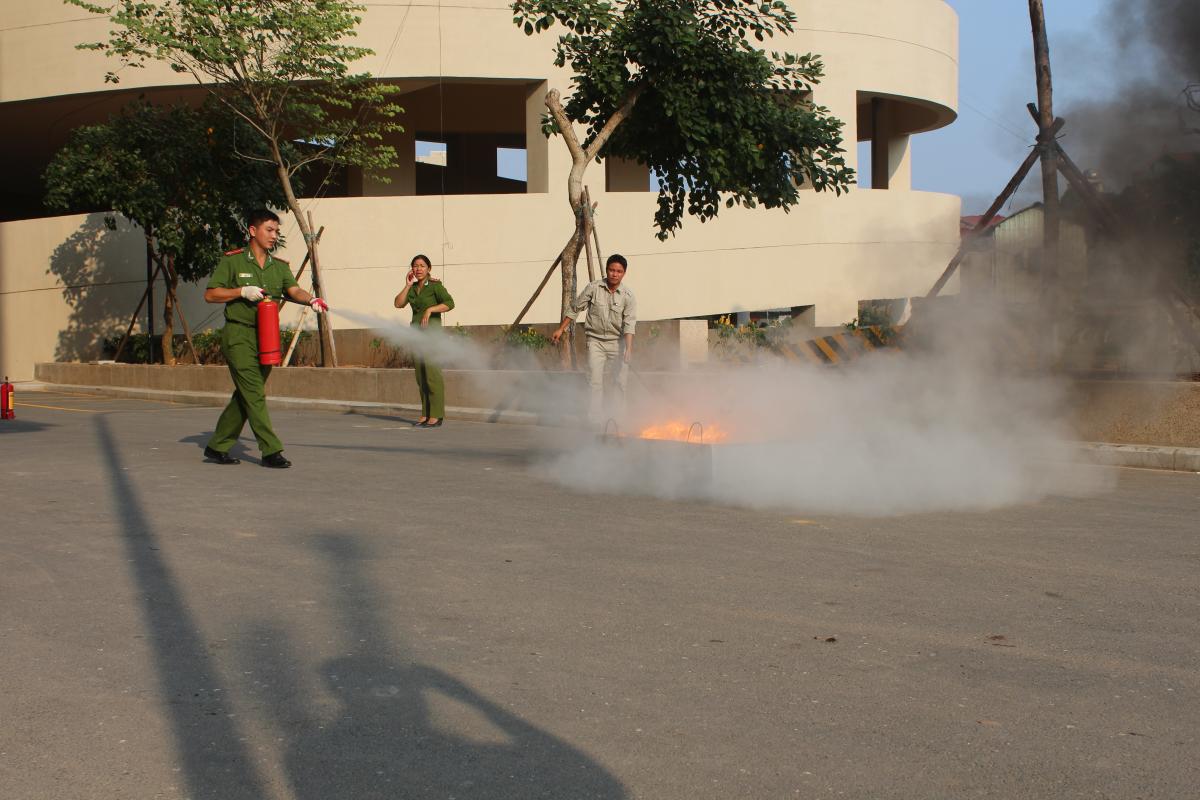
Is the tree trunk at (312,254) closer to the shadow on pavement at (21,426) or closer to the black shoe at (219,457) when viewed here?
the shadow on pavement at (21,426)

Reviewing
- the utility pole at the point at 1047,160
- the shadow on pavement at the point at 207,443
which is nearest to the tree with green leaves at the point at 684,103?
the utility pole at the point at 1047,160

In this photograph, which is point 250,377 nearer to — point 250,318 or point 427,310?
point 250,318

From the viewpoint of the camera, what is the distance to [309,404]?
62.6ft

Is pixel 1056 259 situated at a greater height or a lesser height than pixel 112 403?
greater

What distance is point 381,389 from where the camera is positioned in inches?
727

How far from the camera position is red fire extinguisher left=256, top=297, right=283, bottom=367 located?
1070cm

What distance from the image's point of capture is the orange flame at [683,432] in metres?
10.4

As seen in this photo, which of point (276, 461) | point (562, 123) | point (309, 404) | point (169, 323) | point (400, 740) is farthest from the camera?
point (169, 323)

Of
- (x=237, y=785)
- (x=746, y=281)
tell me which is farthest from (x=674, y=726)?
(x=746, y=281)

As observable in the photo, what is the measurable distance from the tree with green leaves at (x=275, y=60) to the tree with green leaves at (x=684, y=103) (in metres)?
5.81

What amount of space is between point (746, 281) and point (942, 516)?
69.6 feet

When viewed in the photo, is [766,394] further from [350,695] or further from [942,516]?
[350,695]

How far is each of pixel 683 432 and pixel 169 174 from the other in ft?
50.8

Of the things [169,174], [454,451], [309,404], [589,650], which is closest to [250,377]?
[454,451]
